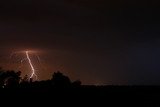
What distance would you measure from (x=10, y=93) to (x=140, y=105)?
16615 mm

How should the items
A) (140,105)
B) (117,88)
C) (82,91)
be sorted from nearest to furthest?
(140,105), (82,91), (117,88)

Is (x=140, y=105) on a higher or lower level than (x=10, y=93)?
lower

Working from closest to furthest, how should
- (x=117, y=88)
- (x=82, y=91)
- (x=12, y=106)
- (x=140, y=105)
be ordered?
A: (x=12, y=106), (x=140, y=105), (x=82, y=91), (x=117, y=88)

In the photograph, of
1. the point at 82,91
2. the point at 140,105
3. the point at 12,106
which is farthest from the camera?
the point at 82,91

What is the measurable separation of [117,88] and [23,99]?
17961 millimetres

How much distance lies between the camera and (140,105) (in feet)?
169

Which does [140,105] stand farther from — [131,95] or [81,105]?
[81,105]

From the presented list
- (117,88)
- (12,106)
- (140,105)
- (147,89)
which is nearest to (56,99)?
(12,106)

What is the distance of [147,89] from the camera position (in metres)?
65.2

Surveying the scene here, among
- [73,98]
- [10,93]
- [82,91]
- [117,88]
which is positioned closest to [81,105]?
[73,98]

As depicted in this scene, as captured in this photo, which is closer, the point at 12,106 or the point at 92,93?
the point at 12,106

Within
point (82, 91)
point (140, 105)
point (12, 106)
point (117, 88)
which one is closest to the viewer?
point (12, 106)

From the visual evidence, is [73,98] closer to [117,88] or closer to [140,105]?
[140,105]

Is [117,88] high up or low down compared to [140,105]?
up
